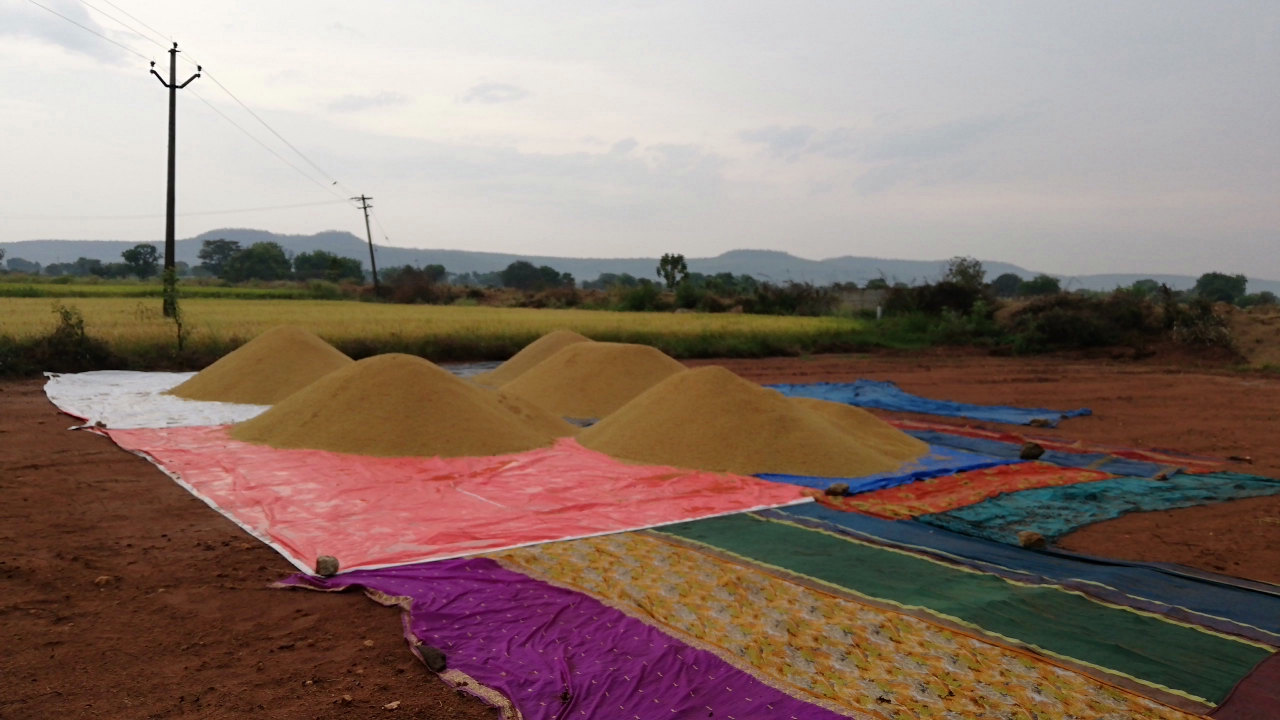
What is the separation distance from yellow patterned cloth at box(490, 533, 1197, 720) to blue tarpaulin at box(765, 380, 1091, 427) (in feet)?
20.1

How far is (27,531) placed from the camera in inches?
162

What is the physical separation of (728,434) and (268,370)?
5434 mm

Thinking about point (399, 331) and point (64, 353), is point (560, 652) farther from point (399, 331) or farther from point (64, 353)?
point (399, 331)

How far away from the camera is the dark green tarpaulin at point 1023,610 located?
2.76m

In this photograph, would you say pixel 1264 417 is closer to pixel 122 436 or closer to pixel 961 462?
pixel 961 462

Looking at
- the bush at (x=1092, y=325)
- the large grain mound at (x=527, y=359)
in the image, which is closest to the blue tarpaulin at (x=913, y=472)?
the large grain mound at (x=527, y=359)

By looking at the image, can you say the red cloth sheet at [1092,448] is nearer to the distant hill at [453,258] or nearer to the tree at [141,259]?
the tree at [141,259]

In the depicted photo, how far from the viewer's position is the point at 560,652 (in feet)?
8.96

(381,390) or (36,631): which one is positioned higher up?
(381,390)

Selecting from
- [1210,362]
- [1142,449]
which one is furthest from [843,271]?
[1142,449]

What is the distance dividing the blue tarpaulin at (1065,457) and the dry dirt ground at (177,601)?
2.73 ft

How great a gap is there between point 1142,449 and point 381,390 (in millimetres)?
6386

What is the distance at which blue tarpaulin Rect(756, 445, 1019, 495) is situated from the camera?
5363 millimetres

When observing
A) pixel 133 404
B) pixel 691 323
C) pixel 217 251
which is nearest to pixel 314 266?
pixel 217 251
